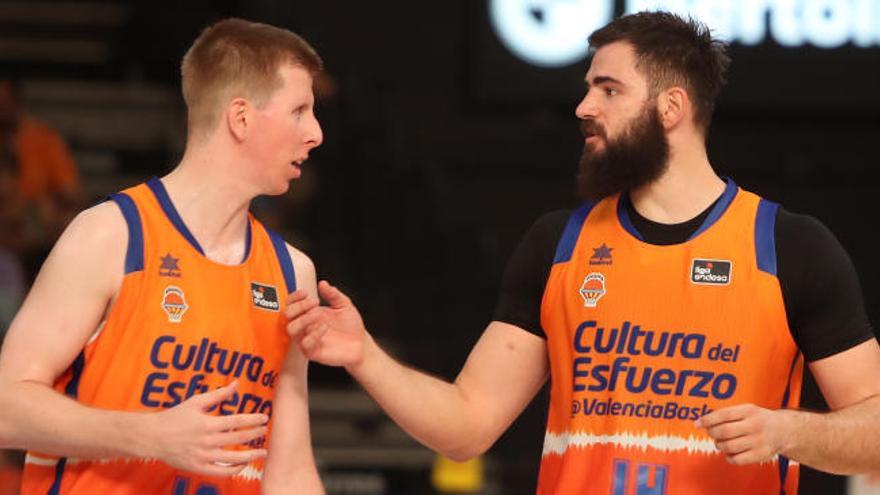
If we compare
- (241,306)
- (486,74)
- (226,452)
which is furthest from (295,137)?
(486,74)

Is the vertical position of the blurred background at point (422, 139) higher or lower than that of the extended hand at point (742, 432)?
higher

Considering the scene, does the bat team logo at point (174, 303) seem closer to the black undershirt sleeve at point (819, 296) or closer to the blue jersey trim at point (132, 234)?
the blue jersey trim at point (132, 234)

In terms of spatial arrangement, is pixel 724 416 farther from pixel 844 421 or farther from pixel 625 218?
pixel 625 218

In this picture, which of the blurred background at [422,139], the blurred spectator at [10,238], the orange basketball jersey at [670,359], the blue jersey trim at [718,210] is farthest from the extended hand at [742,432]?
the blurred spectator at [10,238]

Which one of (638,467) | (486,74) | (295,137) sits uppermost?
(486,74)

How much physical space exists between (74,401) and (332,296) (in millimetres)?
749

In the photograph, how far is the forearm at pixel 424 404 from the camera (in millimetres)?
4613

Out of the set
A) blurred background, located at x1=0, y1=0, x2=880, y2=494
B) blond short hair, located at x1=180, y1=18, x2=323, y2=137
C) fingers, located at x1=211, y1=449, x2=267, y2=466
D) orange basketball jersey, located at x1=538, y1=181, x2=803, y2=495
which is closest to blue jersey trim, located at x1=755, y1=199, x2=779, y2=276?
orange basketball jersey, located at x1=538, y1=181, x2=803, y2=495

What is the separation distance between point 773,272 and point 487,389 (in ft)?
2.92

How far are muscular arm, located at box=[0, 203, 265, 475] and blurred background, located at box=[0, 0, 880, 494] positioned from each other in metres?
5.79

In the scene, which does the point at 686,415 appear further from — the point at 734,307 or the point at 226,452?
the point at 226,452

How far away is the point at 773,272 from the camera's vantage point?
446 cm

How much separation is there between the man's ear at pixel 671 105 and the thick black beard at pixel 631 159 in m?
0.02

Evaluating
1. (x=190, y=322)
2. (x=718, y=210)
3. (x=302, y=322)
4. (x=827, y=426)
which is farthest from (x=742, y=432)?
(x=190, y=322)
